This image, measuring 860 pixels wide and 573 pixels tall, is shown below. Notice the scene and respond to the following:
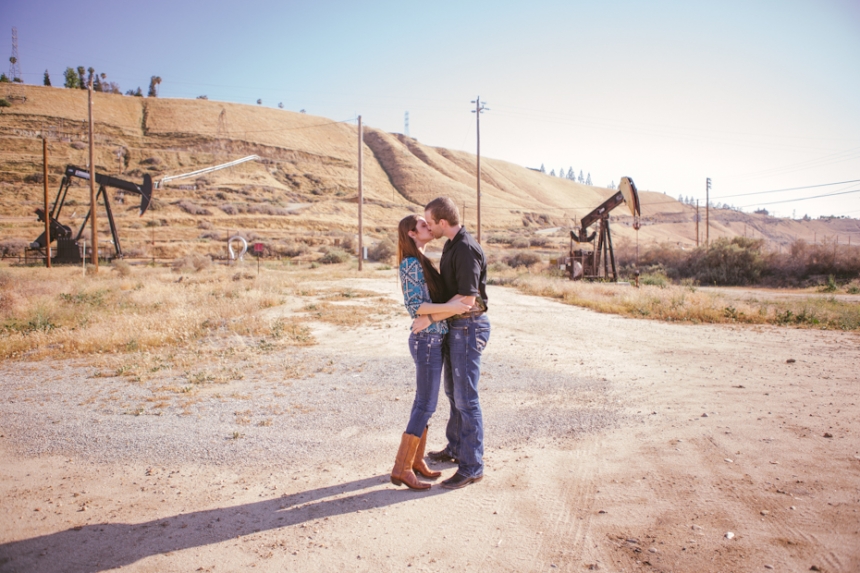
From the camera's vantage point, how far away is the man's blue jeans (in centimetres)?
357

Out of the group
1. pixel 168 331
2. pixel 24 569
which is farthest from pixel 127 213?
pixel 24 569

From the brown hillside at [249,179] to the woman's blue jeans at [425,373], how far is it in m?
32.3

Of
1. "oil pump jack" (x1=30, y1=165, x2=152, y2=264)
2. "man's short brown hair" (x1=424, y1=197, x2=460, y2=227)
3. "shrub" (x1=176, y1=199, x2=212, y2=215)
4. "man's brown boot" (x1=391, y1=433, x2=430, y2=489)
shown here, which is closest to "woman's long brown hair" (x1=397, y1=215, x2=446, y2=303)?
"man's short brown hair" (x1=424, y1=197, x2=460, y2=227)

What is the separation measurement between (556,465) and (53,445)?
171 inches

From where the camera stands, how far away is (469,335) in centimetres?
357

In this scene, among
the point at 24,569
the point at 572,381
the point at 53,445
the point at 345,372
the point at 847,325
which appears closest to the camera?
the point at 24,569

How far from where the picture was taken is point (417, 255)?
3.51 meters

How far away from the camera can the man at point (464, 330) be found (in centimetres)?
341

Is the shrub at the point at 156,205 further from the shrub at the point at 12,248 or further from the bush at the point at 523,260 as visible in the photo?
the bush at the point at 523,260

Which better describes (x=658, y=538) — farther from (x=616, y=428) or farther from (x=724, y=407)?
(x=724, y=407)

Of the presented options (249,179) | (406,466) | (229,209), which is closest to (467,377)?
(406,466)

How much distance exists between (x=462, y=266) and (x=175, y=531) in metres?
2.41

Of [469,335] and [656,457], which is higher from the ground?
[469,335]

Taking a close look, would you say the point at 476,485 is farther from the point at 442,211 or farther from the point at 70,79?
the point at 70,79
